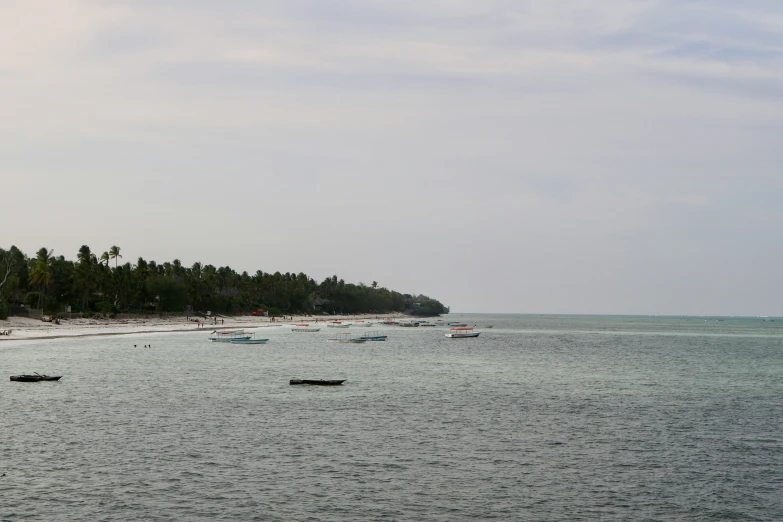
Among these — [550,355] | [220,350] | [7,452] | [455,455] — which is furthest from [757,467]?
[220,350]

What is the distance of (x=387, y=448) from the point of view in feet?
132

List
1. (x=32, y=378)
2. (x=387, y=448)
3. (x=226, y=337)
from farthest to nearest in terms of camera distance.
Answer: (x=226, y=337) < (x=32, y=378) < (x=387, y=448)

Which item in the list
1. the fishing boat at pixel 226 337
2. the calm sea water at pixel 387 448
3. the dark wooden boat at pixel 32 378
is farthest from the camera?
the fishing boat at pixel 226 337

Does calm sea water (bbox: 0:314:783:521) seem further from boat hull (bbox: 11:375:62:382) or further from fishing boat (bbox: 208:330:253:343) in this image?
fishing boat (bbox: 208:330:253:343)

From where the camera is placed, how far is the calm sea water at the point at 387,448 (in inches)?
1171

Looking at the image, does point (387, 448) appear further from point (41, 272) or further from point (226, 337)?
point (41, 272)

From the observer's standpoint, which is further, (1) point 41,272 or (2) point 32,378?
(1) point 41,272

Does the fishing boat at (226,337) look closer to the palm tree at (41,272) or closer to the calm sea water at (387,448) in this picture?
the palm tree at (41,272)

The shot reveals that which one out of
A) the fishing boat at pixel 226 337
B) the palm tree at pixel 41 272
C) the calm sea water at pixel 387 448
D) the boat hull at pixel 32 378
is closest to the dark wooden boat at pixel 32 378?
the boat hull at pixel 32 378

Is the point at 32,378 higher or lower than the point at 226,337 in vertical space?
higher

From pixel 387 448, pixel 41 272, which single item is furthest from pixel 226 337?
pixel 387 448

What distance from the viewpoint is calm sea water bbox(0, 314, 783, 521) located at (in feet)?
97.6

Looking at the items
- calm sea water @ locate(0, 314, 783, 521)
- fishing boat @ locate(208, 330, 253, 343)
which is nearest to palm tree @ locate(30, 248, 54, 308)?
fishing boat @ locate(208, 330, 253, 343)

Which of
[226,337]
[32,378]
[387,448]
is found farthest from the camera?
[226,337]
